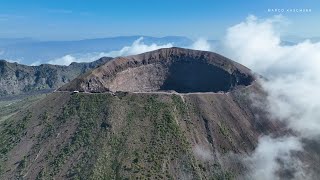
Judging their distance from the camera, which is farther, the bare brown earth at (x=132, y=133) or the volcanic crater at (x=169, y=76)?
the volcanic crater at (x=169, y=76)

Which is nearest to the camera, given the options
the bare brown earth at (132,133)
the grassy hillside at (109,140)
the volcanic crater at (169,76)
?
the grassy hillside at (109,140)

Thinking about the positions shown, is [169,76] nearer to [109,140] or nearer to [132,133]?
[132,133]

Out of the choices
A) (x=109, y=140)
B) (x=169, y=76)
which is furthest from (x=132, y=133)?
(x=169, y=76)

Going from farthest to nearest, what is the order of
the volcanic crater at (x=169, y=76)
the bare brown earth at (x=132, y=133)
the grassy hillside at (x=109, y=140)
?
the volcanic crater at (x=169, y=76)
the bare brown earth at (x=132, y=133)
the grassy hillside at (x=109, y=140)

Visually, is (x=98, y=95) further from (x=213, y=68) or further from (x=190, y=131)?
(x=213, y=68)

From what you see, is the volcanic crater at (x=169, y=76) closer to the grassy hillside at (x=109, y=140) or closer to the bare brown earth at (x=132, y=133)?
the bare brown earth at (x=132, y=133)

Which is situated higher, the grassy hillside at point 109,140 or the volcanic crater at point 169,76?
the volcanic crater at point 169,76

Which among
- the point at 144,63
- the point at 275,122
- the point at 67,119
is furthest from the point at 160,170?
the point at 144,63

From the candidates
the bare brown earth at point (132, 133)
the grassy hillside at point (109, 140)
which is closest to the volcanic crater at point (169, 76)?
the bare brown earth at point (132, 133)
